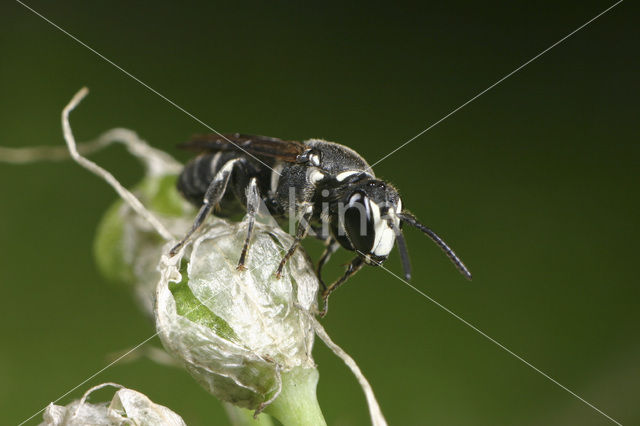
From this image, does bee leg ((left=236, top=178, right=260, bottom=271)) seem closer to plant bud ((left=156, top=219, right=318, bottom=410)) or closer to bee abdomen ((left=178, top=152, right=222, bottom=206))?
plant bud ((left=156, top=219, right=318, bottom=410))

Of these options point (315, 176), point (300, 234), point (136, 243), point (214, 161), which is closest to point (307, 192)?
point (315, 176)

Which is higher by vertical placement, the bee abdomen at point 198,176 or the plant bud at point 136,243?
the bee abdomen at point 198,176

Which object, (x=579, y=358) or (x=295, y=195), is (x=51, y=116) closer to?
(x=295, y=195)

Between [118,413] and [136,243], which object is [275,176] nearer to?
[136,243]

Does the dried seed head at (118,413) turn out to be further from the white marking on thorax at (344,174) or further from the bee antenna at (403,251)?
the white marking on thorax at (344,174)

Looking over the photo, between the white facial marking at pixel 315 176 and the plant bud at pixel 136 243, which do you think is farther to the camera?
the plant bud at pixel 136 243

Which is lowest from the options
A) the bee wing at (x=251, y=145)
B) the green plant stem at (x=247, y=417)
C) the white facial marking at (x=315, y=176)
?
the green plant stem at (x=247, y=417)

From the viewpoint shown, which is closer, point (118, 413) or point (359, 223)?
point (118, 413)

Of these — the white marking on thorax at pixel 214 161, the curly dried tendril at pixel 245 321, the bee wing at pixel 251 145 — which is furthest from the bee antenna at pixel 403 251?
the white marking on thorax at pixel 214 161
